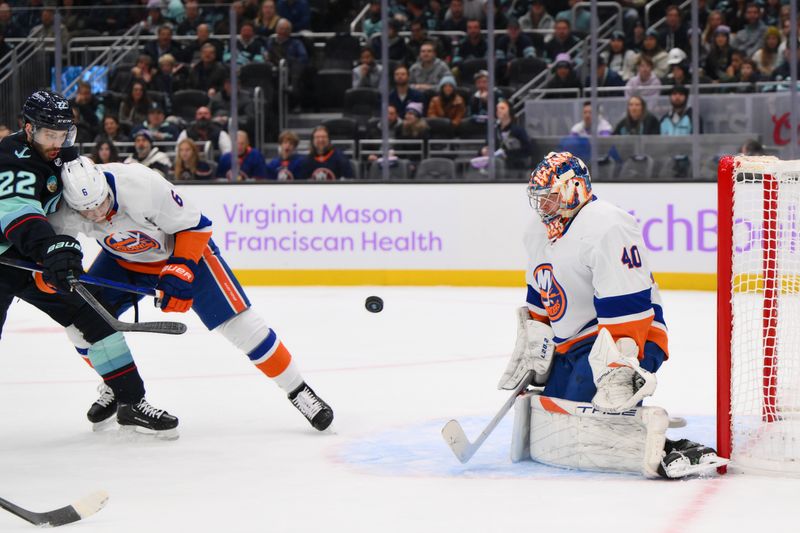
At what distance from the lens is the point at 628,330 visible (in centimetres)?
325

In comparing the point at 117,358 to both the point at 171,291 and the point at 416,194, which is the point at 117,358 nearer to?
the point at 171,291

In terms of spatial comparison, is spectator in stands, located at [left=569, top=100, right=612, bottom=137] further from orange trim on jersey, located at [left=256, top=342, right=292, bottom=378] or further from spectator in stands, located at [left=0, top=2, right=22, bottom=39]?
orange trim on jersey, located at [left=256, top=342, right=292, bottom=378]

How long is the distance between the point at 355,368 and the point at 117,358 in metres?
1.54

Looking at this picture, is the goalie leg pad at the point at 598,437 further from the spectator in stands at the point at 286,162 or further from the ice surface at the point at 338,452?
the spectator in stands at the point at 286,162

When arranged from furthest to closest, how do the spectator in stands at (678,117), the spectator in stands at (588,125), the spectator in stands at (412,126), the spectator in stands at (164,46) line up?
1. the spectator in stands at (164,46)
2. the spectator in stands at (412,126)
3. the spectator in stands at (588,125)
4. the spectator in stands at (678,117)

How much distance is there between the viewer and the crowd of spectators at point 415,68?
8.69 metres

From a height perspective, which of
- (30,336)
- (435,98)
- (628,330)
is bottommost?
(30,336)

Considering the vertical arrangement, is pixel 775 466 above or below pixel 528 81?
below

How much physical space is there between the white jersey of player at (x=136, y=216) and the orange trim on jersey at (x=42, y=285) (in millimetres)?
164

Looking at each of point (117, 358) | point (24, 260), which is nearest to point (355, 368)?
point (117, 358)

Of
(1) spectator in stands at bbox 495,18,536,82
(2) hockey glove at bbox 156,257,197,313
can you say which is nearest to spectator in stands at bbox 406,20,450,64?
(1) spectator in stands at bbox 495,18,536,82

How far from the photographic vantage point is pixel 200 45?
9727 mm

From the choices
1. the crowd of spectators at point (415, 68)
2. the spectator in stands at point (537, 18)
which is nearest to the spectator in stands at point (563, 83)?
the crowd of spectators at point (415, 68)

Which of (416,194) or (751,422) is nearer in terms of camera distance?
(751,422)
